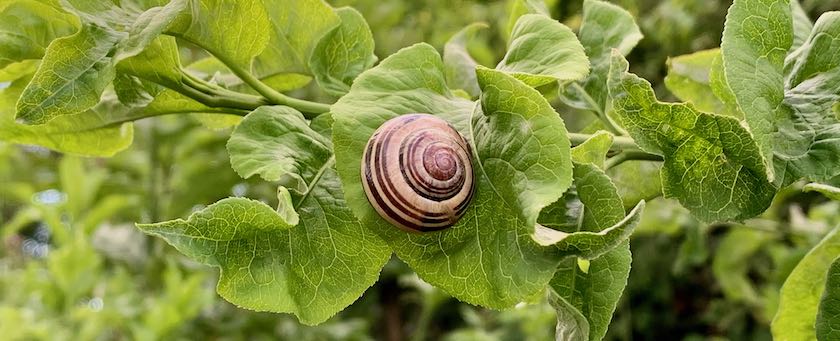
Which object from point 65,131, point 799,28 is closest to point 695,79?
point 799,28

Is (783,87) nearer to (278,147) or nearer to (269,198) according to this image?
(278,147)

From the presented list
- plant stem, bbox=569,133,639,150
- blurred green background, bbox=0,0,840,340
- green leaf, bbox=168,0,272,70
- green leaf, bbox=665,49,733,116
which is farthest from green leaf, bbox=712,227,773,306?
green leaf, bbox=168,0,272,70

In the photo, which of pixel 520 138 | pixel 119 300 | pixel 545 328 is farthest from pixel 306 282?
pixel 545 328

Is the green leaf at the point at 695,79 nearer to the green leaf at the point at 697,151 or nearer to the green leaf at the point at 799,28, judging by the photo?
the green leaf at the point at 799,28

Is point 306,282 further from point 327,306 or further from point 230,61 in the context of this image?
point 230,61

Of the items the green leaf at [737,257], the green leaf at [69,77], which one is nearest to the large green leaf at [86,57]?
the green leaf at [69,77]

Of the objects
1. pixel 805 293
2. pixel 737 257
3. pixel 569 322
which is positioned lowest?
pixel 737 257
